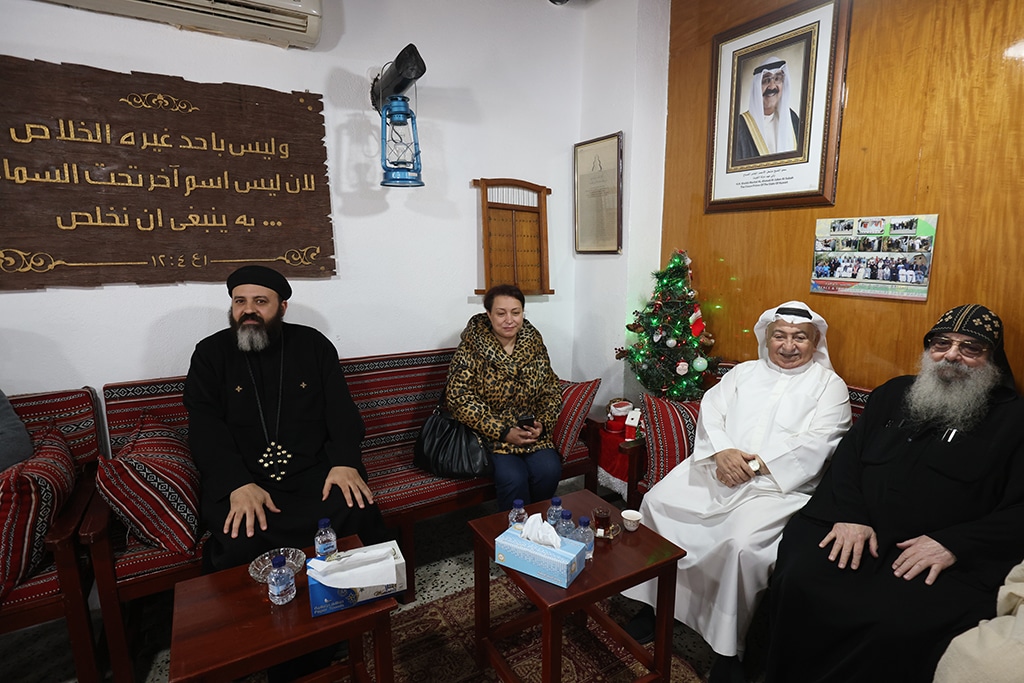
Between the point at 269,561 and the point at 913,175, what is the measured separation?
9.84 feet

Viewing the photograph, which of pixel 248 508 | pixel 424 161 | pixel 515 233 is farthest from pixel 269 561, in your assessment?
pixel 515 233

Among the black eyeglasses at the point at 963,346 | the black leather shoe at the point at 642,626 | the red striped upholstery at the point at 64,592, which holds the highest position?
the black eyeglasses at the point at 963,346

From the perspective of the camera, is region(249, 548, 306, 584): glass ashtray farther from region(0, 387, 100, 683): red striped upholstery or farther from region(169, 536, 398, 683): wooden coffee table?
region(0, 387, 100, 683): red striped upholstery

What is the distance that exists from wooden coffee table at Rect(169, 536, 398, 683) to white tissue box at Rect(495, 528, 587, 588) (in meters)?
0.39

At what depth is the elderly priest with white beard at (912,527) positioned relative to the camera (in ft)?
5.25

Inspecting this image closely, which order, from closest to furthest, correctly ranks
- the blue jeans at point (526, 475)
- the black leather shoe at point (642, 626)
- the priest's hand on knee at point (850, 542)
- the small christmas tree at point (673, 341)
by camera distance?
1. the priest's hand on knee at point (850, 542)
2. the black leather shoe at point (642, 626)
3. the blue jeans at point (526, 475)
4. the small christmas tree at point (673, 341)

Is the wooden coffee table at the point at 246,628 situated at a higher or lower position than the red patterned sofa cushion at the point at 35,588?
higher

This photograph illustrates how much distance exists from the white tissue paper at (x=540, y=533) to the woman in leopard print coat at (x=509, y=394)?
2.51 feet

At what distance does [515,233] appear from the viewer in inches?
140

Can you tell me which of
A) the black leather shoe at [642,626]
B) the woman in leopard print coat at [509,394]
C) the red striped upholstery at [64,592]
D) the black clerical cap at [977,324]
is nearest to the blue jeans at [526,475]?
the woman in leopard print coat at [509,394]

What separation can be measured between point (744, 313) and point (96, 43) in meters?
3.50

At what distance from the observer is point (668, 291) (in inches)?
128

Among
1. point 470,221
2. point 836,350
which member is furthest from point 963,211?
point 470,221

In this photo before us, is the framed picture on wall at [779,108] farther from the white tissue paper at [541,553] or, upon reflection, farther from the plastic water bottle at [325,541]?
the plastic water bottle at [325,541]
